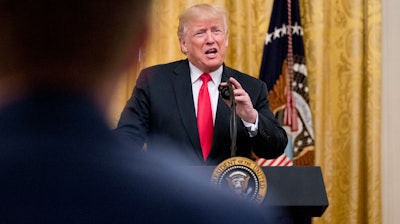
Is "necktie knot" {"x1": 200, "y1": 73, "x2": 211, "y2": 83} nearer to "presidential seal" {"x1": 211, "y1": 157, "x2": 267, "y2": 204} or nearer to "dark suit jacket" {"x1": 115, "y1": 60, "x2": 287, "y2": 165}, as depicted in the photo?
"dark suit jacket" {"x1": 115, "y1": 60, "x2": 287, "y2": 165}

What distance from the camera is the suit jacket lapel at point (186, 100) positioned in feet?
7.88

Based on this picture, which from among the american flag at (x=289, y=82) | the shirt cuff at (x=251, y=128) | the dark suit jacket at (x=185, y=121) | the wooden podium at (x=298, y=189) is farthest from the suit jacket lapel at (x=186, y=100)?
the american flag at (x=289, y=82)

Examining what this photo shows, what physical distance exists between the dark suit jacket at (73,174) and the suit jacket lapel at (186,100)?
197cm

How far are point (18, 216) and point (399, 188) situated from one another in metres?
3.64

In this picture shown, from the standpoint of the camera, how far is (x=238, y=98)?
6.74ft

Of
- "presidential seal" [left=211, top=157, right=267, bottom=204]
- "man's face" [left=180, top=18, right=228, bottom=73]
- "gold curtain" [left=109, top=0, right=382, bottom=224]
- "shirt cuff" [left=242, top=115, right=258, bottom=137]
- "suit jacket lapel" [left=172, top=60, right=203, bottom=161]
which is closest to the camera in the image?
"presidential seal" [left=211, top=157, right=267, bottom=204]

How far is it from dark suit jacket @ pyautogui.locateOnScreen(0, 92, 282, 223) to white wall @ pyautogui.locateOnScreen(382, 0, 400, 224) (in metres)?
3.50

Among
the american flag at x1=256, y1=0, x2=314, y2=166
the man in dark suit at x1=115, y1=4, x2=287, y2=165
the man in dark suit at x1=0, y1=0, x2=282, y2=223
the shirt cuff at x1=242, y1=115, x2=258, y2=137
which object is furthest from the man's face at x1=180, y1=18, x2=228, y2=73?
the man in dark suit at x1=0, y1=0, x2=282, y2=223

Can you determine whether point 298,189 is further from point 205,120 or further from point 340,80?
point 340,80

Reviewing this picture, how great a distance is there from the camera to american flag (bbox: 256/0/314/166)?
3.53 meters

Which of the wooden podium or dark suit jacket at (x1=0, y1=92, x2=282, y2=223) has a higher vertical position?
dark suit jacket at (x1=0, y1=92, x2=282, y2=223)

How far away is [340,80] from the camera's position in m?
3.72

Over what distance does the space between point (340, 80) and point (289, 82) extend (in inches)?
13.6

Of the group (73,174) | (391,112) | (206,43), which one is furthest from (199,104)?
(73,174)
